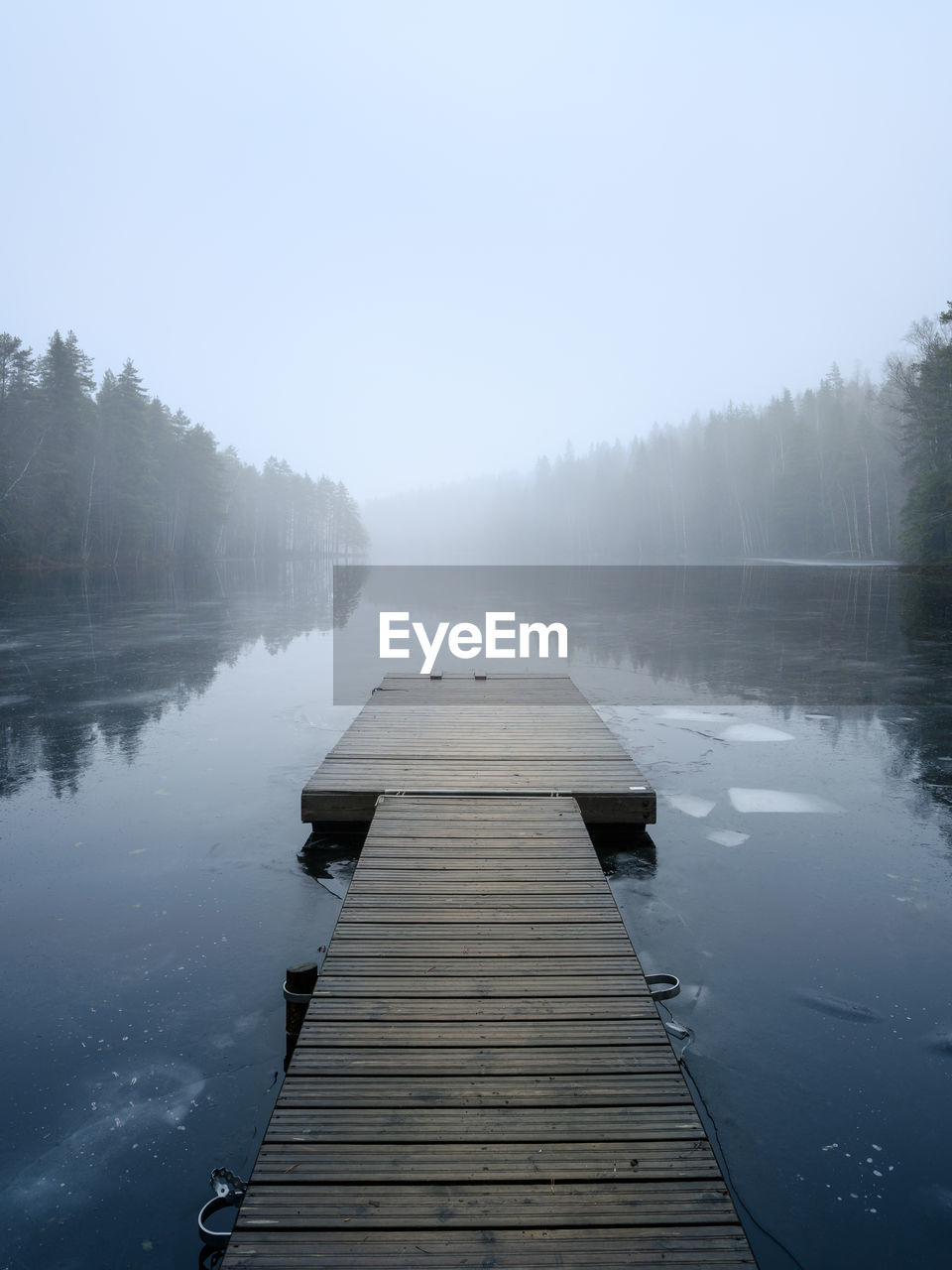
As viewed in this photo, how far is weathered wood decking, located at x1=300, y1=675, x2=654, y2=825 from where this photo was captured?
764 centimetres

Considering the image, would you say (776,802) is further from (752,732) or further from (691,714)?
(691,714)

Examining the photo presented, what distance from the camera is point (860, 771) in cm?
967

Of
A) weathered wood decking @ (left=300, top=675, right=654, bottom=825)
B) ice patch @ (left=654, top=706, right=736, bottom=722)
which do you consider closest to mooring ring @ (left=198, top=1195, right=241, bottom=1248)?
weathered wood decking @ (left=300, top=675, right=654, bottom=825)

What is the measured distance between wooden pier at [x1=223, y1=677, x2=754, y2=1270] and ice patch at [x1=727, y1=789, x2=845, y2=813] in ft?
12.7

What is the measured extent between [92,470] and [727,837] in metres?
58.8

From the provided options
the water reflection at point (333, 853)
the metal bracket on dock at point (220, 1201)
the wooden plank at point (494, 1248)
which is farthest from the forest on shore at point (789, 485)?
the metal bracket on dock at point (220, 1201)

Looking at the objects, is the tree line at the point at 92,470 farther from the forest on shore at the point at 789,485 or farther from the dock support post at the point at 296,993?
the dock support post at the point at 296,993

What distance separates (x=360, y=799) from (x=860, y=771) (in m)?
6.42

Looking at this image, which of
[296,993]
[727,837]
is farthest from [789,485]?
[296,993]

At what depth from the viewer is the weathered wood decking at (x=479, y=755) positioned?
301 inches

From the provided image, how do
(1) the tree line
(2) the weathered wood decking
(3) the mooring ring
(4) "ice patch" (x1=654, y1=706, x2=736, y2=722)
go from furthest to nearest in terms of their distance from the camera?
(1) the tree line
(4) "ice patch" (x1=654, y1=706, x2=736, y2=722)
(2) the weathered wood decking
(3) the mooring ring

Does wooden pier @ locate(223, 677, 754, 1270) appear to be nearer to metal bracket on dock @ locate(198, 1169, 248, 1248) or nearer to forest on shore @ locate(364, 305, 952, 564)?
metal bracket on dock @ locate(198, 1169, 248, 1248)

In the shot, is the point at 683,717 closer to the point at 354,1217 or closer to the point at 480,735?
the point at 480,735

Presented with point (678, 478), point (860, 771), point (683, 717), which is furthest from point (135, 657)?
point (678, 478)
